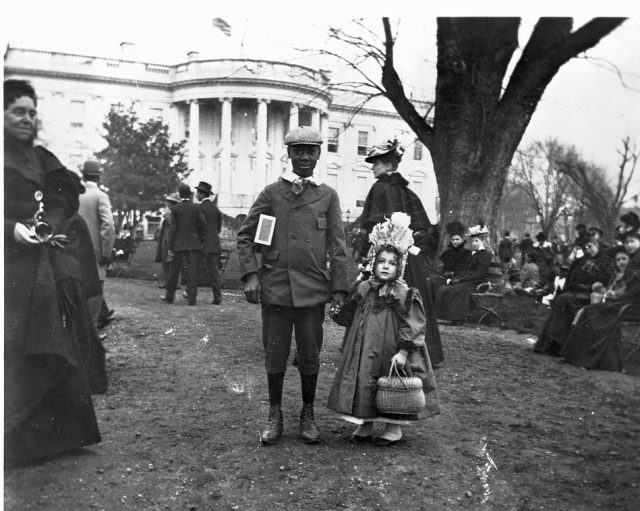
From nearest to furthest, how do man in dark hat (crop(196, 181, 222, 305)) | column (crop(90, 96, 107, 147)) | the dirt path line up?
the dirt path < column (crop(90, 96, 107, 147)) < man in dark hat (crop(196, 181, 222, 305))

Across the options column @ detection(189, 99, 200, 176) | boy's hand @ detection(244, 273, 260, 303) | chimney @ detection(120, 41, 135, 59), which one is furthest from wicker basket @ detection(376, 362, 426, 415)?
chimney @ detection(120, 41, 135, 59)

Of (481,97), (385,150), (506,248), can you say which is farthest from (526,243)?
(385,150)

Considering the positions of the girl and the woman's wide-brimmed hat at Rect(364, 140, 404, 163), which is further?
the woman's wide-brimmed hat at Rect(364, 140, 404, 163)

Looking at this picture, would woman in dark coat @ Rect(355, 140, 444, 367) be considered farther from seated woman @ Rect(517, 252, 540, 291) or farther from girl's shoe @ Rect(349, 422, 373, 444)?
seated woman @ Rect(517, 252, 540, 291)

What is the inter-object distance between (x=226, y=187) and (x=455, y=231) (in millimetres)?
4017

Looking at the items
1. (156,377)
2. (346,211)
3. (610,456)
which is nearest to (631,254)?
(610,456)

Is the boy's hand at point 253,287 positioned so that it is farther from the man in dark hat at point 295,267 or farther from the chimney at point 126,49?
the chimney at point 126,49

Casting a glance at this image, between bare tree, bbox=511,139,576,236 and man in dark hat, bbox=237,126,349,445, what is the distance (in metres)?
1.84

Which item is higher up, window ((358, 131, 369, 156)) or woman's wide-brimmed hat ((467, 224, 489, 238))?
window ((358, 131, 369, 156))

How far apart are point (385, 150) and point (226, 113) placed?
1.34m

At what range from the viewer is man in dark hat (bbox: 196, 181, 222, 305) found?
518 cm

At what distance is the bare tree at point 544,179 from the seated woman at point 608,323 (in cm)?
63

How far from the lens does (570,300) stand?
7012 millimetres

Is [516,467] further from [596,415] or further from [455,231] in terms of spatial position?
[455,231]
